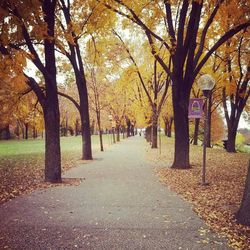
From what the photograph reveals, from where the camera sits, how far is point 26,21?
927 cm

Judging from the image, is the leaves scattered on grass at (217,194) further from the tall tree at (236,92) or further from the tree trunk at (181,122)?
the tall tree at (236,92)

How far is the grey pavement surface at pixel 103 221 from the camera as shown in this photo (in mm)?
5496

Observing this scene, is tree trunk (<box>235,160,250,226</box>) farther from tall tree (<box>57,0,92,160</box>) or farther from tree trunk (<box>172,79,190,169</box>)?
tall tree (<box>57,0,92,160</box>)

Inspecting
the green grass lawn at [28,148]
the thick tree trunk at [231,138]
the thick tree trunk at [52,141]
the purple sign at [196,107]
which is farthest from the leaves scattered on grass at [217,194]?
the green grass lawn at [28,148]

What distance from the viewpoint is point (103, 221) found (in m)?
6.71

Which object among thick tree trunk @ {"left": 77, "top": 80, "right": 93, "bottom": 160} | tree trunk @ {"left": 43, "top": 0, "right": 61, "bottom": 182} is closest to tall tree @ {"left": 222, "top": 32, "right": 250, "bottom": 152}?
thick tree trunk @ {"left": 77, "top": 80, "right": 93, "bottom": 160}

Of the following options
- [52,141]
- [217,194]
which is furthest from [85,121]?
[217,194]

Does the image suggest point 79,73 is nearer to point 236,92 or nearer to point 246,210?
point 236,92

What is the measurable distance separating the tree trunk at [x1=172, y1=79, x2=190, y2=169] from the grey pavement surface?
15.9ft

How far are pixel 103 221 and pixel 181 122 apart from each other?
29.7 feet

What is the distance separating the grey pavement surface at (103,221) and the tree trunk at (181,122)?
4840mm

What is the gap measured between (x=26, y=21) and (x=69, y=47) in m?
10.5

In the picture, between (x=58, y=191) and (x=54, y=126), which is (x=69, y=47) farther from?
Answer: (x=58, y=191)

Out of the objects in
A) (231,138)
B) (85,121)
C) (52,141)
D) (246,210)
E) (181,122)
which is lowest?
(246,210)
